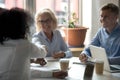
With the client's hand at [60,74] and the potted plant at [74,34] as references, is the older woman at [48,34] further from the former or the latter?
the client's hand at [60,74]

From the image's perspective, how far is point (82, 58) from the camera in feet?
8.43

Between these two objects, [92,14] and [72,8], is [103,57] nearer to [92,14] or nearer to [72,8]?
[92,14]

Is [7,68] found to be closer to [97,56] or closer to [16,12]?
[16,12]

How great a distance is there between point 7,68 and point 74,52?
201cm

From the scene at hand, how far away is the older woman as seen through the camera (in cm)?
302

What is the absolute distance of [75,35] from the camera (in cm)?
385

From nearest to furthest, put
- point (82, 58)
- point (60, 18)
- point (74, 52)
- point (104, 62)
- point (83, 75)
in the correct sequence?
1. point (83, 75)
2. point (104, 62)
3. point (82, 58)
4. point (74, 52)
5. point (60, 18)

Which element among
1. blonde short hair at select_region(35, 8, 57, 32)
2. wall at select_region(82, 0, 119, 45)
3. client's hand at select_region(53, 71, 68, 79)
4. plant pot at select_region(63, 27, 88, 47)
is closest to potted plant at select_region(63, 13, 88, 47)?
plant pot at select_region(63, 27, 88, 47)

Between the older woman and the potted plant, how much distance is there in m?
0.67

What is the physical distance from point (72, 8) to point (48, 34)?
111 cm

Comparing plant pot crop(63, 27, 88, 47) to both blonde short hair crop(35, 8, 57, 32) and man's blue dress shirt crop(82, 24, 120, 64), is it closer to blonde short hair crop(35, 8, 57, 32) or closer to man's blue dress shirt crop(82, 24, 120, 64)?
blonde short hair crop(35, 8, 57, 32)

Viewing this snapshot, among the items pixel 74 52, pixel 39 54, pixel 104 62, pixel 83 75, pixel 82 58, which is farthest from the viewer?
pixel 74 52

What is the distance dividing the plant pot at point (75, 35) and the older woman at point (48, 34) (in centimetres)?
67

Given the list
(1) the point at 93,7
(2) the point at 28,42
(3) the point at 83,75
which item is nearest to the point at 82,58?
(3) the point at 83,75
